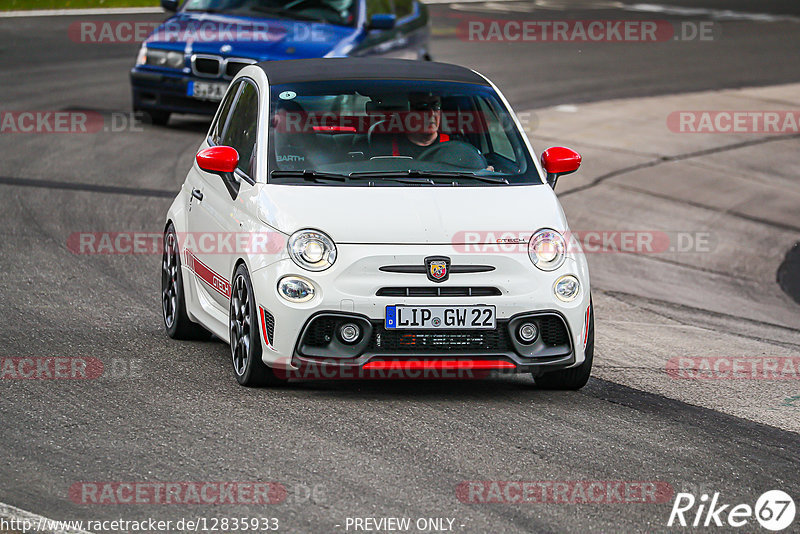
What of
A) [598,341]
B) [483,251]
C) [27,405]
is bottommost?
[598,341]

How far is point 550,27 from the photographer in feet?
103

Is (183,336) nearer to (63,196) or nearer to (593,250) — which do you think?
(63,196)

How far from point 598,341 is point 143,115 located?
10212mm

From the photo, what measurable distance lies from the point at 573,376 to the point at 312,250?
155cm

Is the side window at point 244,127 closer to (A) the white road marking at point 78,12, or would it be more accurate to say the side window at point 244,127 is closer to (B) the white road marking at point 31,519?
(B) the white road marking at point 31,519

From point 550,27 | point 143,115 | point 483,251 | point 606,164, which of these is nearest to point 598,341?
point 483,251

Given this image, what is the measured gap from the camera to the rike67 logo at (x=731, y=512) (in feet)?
18.2

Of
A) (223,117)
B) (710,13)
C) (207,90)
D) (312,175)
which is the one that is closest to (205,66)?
(207,90)

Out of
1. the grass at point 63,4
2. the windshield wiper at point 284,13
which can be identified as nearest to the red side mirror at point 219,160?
the windshield wiper at point 284,13

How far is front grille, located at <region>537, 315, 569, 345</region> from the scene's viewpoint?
721cm

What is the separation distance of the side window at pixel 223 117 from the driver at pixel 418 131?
47.3 inches

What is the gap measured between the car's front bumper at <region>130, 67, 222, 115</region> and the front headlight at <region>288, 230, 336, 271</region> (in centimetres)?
955

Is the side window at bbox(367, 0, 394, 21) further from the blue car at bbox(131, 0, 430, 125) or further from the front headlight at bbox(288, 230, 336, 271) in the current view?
the front headlight at bbox(288, 230, 336, 271)

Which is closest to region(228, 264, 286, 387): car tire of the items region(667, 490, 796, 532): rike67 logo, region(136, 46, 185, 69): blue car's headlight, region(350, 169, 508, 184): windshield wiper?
region(350, 169, 508, 184): windshield wiper
